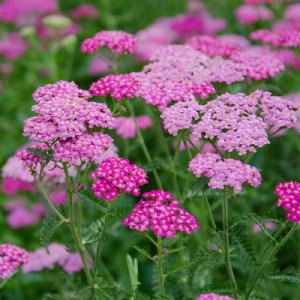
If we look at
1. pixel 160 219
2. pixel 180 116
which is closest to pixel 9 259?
pixel 160 219

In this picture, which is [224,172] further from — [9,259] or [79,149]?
[9,259]

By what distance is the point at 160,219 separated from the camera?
122 inches

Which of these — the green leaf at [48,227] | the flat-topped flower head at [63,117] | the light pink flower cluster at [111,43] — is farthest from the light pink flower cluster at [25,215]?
the flat-topped flower head at [63,117]

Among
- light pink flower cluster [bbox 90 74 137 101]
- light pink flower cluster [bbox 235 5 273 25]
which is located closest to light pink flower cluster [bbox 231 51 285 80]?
light pink flower cluster [bbox 90 74 137 101]

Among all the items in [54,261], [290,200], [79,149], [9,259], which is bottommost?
[54,261]

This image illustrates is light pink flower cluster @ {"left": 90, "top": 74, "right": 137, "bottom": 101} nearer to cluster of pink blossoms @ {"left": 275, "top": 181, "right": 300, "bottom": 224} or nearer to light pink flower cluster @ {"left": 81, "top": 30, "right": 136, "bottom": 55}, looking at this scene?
light pink flower cluster @ {"left": 81, "top": 30, "right": 136, "bottom": 55}

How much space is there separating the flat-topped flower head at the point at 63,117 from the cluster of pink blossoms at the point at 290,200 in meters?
0.98

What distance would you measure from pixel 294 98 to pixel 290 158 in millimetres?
872

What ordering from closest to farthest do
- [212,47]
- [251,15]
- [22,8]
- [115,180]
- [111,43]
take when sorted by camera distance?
[115,180] → [111,43] → [212,47] → [251,15] → [22,8]

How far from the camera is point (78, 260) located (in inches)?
177

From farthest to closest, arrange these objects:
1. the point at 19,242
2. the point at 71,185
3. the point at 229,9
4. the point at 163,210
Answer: the point at 229,9, the point at 19,242, the point at 71,185, the point at 163,210

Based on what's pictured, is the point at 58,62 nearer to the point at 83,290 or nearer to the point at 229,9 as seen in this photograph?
Result: the point at 229,9

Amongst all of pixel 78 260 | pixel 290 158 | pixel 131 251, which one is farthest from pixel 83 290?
pixel 290 158

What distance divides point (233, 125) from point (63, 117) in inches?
36.4
